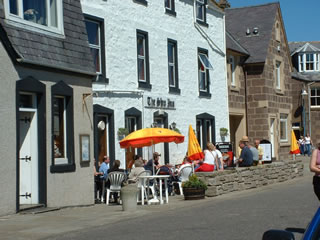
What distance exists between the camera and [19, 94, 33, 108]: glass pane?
14828mm

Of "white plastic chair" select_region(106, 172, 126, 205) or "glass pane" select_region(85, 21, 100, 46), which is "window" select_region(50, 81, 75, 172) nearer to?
"white plastic chair" select_region(106, 172, 126, 205)

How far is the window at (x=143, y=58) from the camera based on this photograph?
73.3 ft

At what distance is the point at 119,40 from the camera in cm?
2100

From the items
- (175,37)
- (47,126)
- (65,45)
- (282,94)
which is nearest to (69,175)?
(47,126)

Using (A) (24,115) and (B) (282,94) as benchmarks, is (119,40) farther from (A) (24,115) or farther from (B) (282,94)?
(B) (282,94)

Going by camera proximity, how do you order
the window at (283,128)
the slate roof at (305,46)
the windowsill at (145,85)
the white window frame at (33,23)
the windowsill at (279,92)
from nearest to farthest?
the white window frame at (33,23) → the windowsill at (145,85) → the windowsill at (279,92) → the window at (283,128) → the slate roof at (305,46)

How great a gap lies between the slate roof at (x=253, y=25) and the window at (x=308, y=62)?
17.0 metres

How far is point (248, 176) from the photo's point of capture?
21125mm

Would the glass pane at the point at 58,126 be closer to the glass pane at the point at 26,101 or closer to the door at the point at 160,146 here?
the glass pane at the point at 26,101

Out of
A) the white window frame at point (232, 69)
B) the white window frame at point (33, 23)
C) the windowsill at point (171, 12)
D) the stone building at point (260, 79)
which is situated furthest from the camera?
the stone building at point (260, 79)

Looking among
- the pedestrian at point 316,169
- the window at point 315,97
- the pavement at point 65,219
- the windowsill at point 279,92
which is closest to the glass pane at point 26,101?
the pavement at point 65,219

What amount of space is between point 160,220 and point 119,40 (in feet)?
30.8

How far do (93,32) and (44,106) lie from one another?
5.36 meters

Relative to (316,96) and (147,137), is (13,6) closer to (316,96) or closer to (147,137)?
(147,137)
